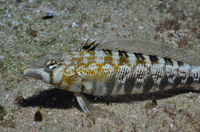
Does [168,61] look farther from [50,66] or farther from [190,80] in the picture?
[50,66]

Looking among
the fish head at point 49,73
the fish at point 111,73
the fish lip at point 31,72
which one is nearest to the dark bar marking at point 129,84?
the fish at point 111,73

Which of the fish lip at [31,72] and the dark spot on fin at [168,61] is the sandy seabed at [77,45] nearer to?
the fish lip at [31,72]

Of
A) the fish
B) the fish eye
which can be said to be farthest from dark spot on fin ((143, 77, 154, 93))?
Answer: the fish eye

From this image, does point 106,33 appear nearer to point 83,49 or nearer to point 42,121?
point 83,49

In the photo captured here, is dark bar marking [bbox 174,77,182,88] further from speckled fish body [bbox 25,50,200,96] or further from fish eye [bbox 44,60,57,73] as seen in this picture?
fish eye [bbox 44,60,57,73]

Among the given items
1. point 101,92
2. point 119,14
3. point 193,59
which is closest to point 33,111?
point 101,92

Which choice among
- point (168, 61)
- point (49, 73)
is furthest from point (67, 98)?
point (168, 61)
